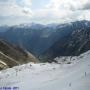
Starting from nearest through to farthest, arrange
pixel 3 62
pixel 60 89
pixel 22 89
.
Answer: pixel 60 89 < pixel 22 89 < pixel 3 62

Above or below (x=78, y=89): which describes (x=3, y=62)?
above

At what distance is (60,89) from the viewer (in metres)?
56.8

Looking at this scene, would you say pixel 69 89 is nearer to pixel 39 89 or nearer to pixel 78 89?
pixel 78 89

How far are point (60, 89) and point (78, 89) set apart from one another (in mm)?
4697

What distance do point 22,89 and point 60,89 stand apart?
43.2ft

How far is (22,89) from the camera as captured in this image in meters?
67.4

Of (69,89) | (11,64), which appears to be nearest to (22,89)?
(69,89)

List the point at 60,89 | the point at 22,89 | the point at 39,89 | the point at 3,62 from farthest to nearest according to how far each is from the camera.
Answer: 1. the point at 3,62
2. the point at 22,89
3. the point at 39,89
4. the point at 60,89

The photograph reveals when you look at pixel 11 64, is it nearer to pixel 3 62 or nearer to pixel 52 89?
pixel 3 62

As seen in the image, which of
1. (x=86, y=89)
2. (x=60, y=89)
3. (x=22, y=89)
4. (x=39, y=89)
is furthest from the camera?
(x=22, y=89)

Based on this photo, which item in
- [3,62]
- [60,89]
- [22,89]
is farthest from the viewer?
[3,62]

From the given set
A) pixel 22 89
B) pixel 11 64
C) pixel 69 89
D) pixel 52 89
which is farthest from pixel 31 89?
pixel 11 64

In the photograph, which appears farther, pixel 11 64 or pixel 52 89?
pixel 11 64

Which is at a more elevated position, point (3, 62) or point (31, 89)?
point (3, 62)
